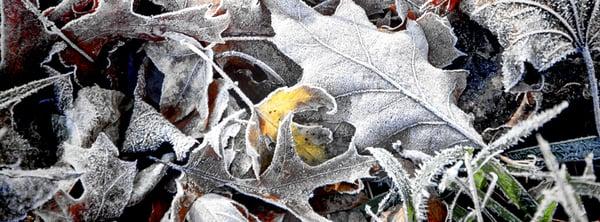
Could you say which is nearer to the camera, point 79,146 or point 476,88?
point 79,146

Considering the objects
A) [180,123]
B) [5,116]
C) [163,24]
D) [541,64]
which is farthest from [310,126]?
[5,116]

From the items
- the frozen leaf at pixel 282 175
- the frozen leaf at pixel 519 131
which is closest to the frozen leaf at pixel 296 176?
the frozen leaf at pixel 282 175

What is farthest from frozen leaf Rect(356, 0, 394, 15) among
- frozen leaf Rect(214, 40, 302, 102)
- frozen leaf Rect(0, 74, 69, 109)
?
frozen leaf Rect(0, 74, 69, 109)

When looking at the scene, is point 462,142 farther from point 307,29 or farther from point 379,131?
point 307,29

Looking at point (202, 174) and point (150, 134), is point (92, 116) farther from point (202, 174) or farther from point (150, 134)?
point (202, 174)

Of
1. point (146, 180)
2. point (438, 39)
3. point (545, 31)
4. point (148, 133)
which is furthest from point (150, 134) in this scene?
point (545, 31)

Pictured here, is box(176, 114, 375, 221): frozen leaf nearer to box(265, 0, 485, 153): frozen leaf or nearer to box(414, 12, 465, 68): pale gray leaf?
box(265, 0, 485, 153): frozen leaf

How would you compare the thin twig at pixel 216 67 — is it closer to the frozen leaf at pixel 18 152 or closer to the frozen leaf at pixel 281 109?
the frozen leaf at pixel 281 109
